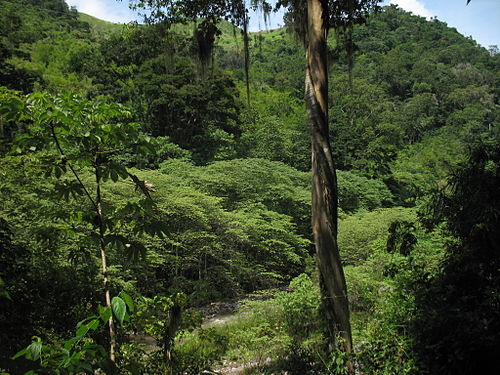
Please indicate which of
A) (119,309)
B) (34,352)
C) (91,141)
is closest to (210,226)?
(91,141)

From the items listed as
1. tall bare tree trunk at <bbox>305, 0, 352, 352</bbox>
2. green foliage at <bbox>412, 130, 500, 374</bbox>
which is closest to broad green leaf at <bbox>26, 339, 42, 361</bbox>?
green foliage at <bbox>412, 130, 500, 374</bbox>

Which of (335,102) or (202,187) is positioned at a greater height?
(335,102)

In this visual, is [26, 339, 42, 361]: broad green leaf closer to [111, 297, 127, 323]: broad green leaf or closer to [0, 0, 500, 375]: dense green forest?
[0, 0, 500, 375]: dense green forest

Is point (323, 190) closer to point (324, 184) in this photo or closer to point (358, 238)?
point (324, 184)

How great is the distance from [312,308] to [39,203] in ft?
20.1

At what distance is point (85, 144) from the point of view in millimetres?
2051

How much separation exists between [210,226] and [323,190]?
905cm

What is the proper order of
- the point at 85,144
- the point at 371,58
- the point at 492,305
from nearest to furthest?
1. the point at 85,144
2. the point at 492,305
3. the point at 371,58

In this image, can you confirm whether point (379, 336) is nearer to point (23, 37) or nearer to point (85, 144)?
point (85, 144)

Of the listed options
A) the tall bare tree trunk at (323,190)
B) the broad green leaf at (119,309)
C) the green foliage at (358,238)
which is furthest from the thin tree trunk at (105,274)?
the green foliage at (358,238)

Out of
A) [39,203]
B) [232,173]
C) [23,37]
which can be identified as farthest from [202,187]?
[23,37]

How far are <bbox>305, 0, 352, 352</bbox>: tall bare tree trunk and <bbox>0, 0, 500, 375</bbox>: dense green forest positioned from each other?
34 centimetres

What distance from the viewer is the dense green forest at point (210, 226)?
2.08m

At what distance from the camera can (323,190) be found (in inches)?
142
